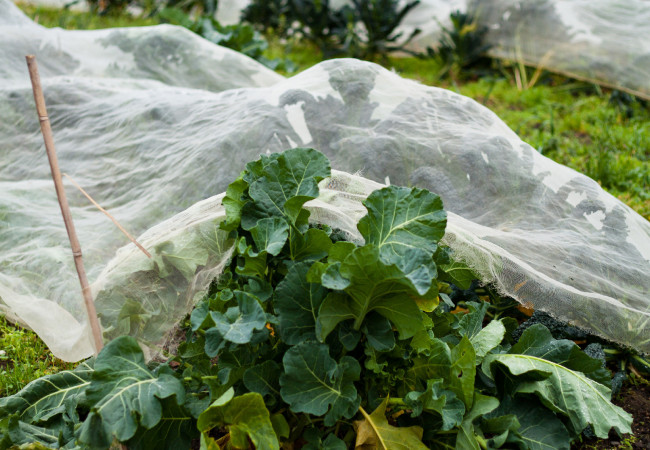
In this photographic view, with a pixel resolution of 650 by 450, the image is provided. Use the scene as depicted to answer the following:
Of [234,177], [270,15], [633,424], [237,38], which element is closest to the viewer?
[633,424]

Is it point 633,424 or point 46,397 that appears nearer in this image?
point 46,397

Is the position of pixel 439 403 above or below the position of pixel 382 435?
above

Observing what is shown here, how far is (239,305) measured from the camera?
1.64 meters

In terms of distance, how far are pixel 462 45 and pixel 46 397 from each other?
208 inches

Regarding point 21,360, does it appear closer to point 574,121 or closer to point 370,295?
point 370,295

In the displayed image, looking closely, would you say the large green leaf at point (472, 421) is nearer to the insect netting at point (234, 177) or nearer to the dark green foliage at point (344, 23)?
the insect netting at point (234, 177)

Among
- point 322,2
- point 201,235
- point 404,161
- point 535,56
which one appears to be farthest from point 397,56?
point 201,235

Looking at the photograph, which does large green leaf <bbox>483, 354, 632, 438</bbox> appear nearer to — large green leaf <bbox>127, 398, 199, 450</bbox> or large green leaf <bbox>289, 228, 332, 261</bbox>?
large green leaf <bbox>289, 228, 332, 261</bbox>

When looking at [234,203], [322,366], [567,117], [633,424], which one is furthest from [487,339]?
[567,117]

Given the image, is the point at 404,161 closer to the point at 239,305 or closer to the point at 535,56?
the point at 239,305

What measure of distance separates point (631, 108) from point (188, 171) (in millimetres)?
3943

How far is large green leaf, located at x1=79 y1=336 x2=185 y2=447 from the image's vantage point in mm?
1473

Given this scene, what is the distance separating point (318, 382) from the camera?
1599mm

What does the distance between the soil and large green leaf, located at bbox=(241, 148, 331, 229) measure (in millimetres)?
1256
